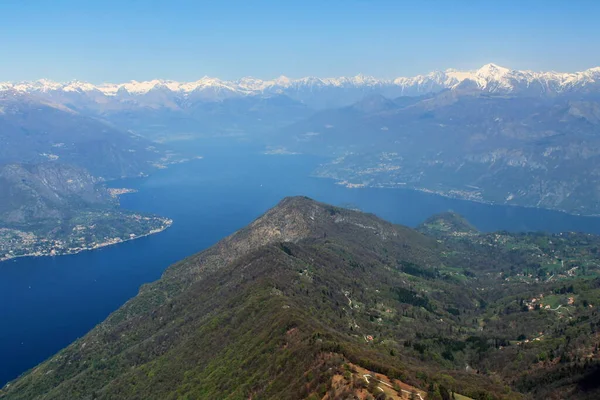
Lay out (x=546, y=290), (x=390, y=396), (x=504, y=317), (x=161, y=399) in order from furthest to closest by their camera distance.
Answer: (x=546, y=290) < (x=504, y=317) < (x=161, y=399) < (x=390, y=396)

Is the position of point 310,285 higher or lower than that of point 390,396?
lower

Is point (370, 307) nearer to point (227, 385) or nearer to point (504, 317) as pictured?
point (504, 317)

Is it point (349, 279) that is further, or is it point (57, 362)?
point (349, 279)

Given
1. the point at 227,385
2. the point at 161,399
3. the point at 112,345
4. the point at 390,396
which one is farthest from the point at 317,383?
the point at 112,345

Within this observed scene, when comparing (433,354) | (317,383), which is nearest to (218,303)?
(433,354)

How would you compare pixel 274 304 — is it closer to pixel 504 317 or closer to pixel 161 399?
pixel 161 399

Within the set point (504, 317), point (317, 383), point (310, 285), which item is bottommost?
point (504, 317)

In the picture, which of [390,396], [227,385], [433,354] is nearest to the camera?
[390,396]
